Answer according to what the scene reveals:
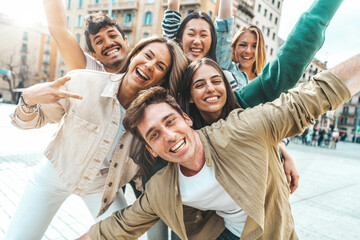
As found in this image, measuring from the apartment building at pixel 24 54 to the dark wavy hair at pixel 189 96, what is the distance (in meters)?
48.1

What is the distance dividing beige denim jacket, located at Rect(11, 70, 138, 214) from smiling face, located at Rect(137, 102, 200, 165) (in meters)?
0.30

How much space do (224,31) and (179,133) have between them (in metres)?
1.25

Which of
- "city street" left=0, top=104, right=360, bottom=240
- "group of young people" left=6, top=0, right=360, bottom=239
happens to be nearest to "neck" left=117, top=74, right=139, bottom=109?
"group of young people" left=6, top=0, right=360, bottom=239

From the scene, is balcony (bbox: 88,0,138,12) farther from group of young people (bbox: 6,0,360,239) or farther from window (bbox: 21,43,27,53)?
group of young people (bbox: 6,0,360,239)

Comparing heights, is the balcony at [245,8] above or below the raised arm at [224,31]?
above

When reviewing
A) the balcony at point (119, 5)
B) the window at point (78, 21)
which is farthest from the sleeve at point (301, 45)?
the window at point (78, 21)

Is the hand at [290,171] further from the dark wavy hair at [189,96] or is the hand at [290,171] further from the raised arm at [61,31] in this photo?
the raised arm at [61,31]

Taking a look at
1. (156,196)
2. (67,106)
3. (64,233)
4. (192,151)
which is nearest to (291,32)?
(192,151)

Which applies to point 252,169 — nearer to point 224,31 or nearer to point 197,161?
point 197,161

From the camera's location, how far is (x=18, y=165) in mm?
5859

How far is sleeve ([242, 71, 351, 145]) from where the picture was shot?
1.31m

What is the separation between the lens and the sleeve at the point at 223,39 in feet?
7.83

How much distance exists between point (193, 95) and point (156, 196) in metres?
0.73

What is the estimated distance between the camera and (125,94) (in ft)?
6.54
